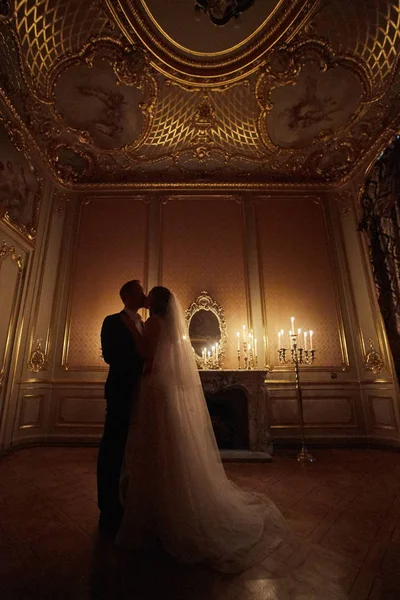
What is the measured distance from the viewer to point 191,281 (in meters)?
5.50

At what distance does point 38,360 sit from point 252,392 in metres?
3.73

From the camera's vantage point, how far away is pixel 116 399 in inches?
79.6

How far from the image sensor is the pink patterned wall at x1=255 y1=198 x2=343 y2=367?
205 inches

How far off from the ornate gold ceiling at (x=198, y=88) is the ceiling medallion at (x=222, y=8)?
6 centimetres

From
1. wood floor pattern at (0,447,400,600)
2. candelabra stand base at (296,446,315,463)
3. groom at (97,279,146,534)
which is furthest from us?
candelabra stand base at (296,446,315,463)

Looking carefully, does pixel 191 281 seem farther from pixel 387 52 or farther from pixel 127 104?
pixel 387 52

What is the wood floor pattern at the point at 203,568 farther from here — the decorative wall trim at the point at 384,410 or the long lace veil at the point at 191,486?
the decorative wall trim at the point at 384,410

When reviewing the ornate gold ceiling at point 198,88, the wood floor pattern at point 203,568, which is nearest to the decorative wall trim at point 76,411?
the wood floor pattern at point 203,568

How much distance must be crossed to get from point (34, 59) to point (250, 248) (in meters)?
4.51

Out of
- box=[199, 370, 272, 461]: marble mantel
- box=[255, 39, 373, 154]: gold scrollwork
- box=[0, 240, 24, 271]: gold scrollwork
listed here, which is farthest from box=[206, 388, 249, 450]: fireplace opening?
box=[255, 39, 373, 154]: gold scrollwork

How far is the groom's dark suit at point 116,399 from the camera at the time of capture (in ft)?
6.43

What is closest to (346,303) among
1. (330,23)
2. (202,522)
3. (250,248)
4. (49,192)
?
(250,248)

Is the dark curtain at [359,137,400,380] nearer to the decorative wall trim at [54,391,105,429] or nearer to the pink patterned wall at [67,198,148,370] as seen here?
the pink patterned wall at [67,198,148,370]

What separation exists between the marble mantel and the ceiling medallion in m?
5.02
